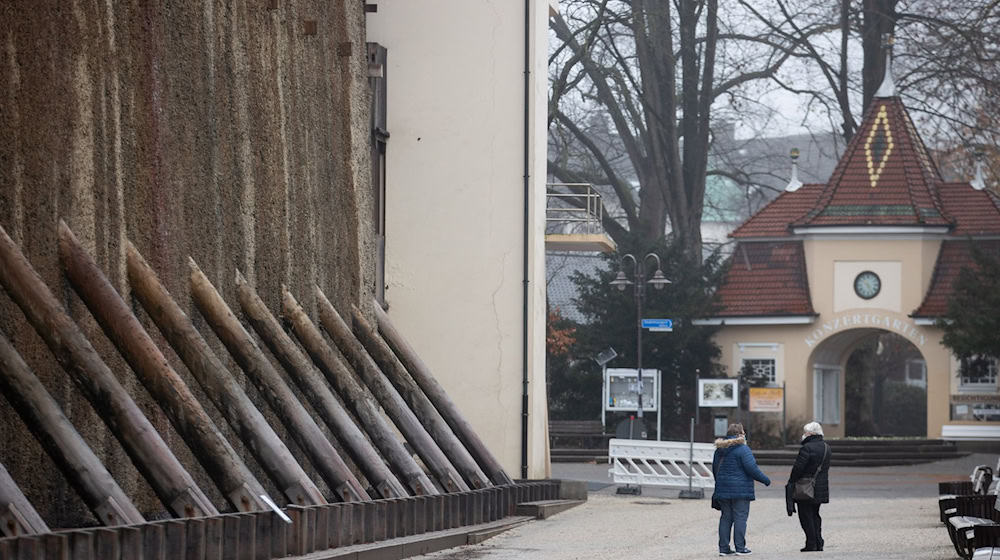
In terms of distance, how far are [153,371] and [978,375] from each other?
1360 inches

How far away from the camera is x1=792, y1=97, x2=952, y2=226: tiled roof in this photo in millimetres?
46906

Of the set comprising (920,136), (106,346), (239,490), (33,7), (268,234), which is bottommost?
(239,490)

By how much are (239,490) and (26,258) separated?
2.55 metres

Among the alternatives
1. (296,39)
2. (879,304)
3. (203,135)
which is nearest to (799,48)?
(879,304)

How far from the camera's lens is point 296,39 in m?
21.6

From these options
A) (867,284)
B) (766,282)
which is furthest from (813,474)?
(766,282)

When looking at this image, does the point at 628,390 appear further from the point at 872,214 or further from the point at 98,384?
the point at 98,384

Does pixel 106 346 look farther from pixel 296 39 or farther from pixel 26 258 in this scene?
pixel 296 39

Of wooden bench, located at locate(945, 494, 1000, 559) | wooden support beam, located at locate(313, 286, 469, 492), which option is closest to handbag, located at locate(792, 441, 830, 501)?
wooden bench, located at locate(945, 494, 1000, 559)

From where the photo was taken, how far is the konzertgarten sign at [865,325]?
4641 centimetres

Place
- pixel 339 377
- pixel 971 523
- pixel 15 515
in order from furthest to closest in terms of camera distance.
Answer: pixel 339 377 < pixel 971 523 < pixel 15 515

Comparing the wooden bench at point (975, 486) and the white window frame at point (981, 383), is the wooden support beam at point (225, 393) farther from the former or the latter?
the white window frame at point (981, 383)

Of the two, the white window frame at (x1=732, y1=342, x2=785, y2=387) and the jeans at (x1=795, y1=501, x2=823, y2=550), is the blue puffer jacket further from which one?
the white window frame at (x1=732, y1=342, x2=785, y2=387)

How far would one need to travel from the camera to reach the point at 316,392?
18766 mm
